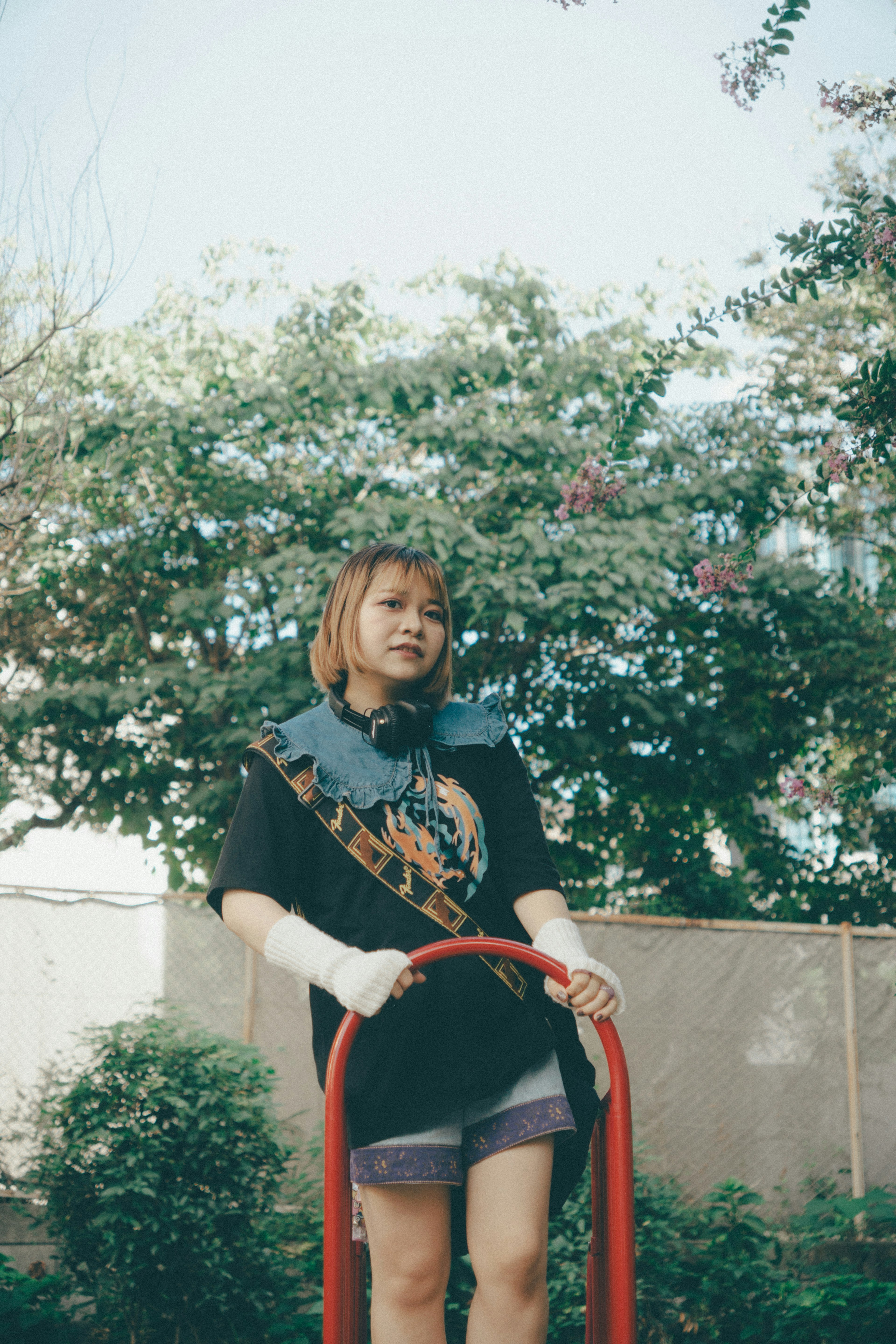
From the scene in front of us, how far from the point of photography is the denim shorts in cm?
164

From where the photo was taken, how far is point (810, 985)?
17.6 feet

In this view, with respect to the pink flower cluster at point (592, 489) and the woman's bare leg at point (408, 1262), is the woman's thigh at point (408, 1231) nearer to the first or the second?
the woman's bare leg at point (408, 1262)

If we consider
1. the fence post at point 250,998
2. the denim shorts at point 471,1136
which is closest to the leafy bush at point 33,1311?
the fence post at point 250,998

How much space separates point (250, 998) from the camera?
5281 mm

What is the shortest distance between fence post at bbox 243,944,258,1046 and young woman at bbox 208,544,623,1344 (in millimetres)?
3545

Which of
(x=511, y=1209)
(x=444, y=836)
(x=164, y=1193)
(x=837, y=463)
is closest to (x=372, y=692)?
(x=444, y=836)

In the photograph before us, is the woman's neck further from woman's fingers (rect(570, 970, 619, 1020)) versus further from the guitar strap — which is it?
woman's fingers (rect(570, 970, 619, 1020))

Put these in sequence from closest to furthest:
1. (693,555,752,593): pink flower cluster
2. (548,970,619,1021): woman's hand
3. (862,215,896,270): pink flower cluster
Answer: (548,970,619,1021): woman's hand < (862,215,896,270): pink flower cluster < (693,555,752,593): pink flower cluster

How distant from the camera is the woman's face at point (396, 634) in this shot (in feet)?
6.40

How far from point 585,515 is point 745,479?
1.19 m

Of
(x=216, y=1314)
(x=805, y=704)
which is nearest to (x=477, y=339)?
(x=805, y=704)

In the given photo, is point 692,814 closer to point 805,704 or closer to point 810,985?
point 805,704

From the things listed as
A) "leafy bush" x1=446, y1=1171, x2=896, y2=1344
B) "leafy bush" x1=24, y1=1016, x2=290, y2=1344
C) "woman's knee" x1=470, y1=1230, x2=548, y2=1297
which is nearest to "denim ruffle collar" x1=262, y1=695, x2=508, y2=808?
"woman's knee" x1=470, y1=1230, x2=548, y2=1297

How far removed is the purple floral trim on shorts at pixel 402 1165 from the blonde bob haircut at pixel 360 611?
2.53ft
